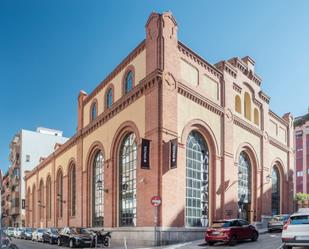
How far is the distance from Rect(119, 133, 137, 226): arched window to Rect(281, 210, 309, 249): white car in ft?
42.3

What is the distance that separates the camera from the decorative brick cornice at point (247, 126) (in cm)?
3085

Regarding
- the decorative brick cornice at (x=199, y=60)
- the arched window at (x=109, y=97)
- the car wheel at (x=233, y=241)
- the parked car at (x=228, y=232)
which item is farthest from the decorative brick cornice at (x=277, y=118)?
the car wheel at (x=233, y=241)

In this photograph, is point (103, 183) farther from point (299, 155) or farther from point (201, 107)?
point (299, 155)

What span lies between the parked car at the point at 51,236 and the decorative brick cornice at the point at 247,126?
1699 cm

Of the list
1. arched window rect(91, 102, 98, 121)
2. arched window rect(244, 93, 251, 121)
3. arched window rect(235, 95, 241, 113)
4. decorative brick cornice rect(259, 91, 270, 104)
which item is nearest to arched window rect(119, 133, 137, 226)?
arched window rect(91, 102, 98, 121)

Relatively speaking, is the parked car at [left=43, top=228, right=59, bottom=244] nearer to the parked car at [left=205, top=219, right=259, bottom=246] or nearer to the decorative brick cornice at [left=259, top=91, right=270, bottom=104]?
the parked car at [left=205, top=219, right=259, bottom=246]

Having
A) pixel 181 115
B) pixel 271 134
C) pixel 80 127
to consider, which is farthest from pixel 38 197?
pixel 181 115

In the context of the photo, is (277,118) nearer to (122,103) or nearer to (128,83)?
(128,83)

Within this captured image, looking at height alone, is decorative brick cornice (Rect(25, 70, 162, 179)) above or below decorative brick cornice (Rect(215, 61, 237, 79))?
below

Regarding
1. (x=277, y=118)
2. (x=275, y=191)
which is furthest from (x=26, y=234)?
(x=277, y=118)

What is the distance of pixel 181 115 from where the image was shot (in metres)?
24.1

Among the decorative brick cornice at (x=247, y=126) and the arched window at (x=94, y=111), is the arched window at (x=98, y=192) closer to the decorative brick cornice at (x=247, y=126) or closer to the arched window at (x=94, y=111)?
the arched window at (x=94, y=111)

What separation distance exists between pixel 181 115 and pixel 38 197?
39.6 meters

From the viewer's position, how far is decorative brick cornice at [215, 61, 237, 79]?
29.7 m
